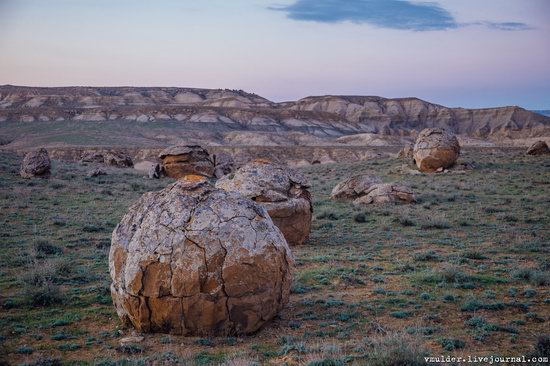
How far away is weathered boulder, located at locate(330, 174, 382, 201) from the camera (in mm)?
21484

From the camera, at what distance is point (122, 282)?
275 inches

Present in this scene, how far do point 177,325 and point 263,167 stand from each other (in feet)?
23.0

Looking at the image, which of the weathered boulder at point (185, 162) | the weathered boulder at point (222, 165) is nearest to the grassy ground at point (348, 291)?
the weathered boulder at point (185, 162)

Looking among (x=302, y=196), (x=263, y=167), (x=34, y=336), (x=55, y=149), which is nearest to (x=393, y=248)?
(x=302, y=196)

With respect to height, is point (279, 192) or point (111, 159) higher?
point (279, 192)

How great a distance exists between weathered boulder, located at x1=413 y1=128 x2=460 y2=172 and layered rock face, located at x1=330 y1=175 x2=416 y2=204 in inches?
337

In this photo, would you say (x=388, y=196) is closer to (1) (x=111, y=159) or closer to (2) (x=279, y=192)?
(2) (x=279, y=192)

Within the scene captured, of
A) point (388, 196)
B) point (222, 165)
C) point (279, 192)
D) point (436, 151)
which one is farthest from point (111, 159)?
point (279, 192)

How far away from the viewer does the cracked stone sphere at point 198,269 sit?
662cm

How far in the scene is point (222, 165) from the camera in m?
33.3

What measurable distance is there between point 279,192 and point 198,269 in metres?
6.31

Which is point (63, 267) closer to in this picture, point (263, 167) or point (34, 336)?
point (34, 336)

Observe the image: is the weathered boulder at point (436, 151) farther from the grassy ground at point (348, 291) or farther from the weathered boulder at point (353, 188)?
the grassy ground at point (348, 291)

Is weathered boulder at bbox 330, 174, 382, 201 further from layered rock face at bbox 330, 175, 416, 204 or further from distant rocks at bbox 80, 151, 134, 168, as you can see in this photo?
distant rocks at bbox 80, 151, 134, 168
